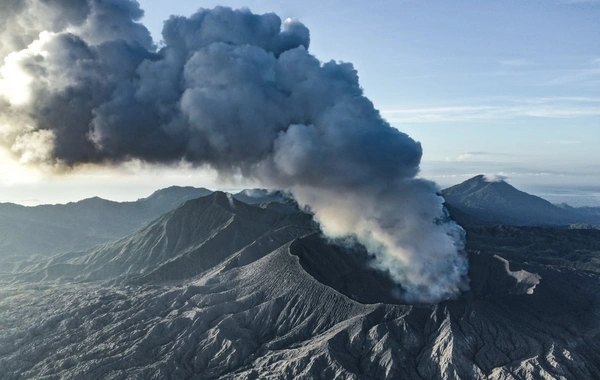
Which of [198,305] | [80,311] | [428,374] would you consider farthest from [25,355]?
[428,374]

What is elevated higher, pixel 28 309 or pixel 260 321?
pixel 260 321

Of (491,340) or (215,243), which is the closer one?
(491,340)

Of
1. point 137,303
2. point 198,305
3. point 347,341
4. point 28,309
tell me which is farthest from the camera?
point 28,309

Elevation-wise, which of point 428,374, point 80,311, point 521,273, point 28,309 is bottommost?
point 28,309

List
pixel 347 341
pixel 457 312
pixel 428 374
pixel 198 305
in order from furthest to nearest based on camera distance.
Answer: pixel 198 305 < pixel 457 312 < pixel 347 341 < pixel 428 374

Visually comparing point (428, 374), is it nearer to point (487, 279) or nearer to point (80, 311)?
point (487, 279)

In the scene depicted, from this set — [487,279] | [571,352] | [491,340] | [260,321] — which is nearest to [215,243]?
[260,321]
